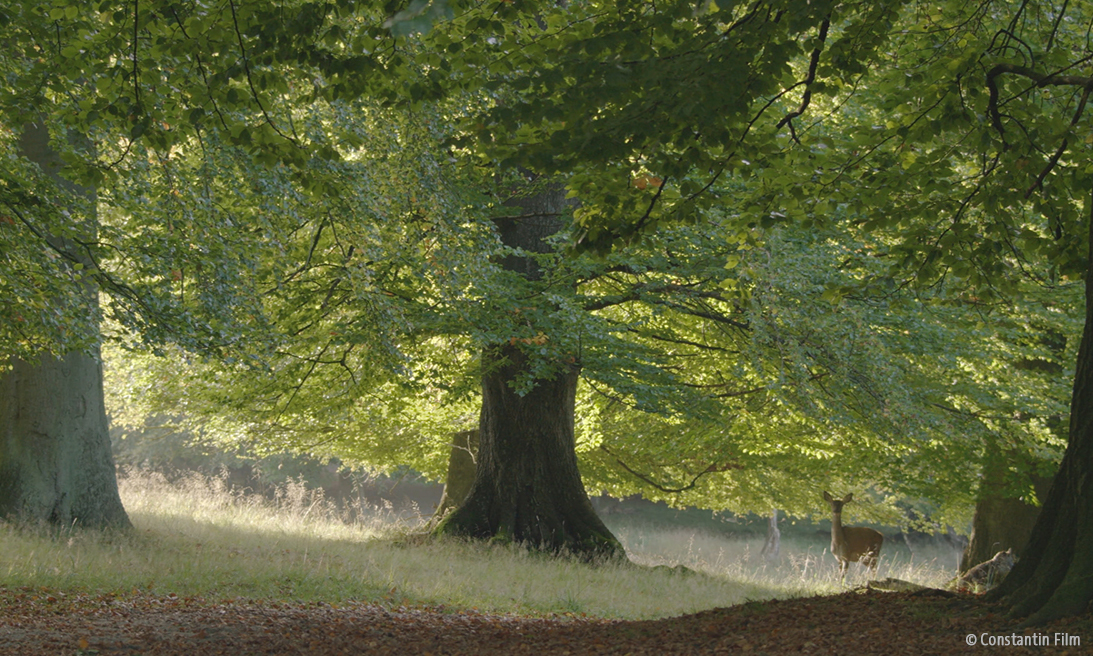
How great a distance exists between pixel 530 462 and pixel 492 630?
573 cm

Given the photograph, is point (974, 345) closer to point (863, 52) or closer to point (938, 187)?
point (938, 187)

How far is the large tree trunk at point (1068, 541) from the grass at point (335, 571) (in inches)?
164

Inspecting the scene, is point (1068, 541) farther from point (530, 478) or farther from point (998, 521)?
point (998, 521)

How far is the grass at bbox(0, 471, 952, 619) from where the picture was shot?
7.94 m

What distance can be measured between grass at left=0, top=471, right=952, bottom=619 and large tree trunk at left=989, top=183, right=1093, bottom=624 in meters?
4.17

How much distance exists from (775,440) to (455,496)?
19.7 feet

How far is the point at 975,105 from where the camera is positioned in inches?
245

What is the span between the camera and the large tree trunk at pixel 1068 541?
15.4 ft

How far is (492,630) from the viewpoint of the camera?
22.2ft

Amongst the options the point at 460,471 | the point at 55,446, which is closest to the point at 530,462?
the point at 460,471

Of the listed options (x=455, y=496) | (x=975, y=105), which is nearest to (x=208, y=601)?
(x=975, y=105)

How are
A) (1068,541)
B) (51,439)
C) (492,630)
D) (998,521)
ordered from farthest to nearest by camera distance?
(998,521)
(51,439)
(492,630)
(1068,541)

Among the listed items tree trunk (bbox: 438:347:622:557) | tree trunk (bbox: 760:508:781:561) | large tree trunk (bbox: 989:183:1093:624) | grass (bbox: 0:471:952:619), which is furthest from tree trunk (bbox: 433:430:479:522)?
tree trunk (bbox: 760:508:781:561)

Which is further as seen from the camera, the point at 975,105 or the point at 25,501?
the point at 25,501
